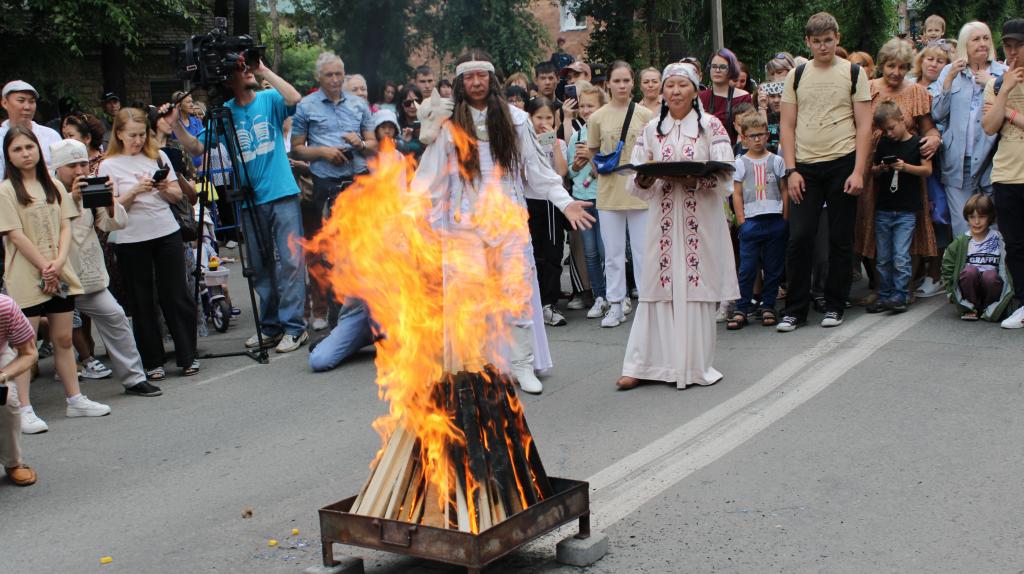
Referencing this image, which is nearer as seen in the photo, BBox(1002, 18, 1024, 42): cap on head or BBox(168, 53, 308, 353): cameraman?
BBox(1002, 18, 1024, 42): cap on head

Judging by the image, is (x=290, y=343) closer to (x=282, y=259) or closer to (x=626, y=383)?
(x=282, y=259)

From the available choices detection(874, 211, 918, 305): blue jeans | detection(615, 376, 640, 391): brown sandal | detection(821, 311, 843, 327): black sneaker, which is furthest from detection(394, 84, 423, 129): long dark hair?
detection(874, 211, 918, 305): blue jeans

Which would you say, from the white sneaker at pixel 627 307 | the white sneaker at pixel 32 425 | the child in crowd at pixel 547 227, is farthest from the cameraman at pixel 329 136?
the white sneaker at pixel 32 425

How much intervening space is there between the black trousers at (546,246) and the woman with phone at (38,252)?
4099 millimetres

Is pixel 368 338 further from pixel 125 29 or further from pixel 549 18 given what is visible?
pixel 549 18

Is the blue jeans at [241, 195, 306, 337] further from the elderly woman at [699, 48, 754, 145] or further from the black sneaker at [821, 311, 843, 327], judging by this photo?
the black sneaker at [821, 311, 843, 327]

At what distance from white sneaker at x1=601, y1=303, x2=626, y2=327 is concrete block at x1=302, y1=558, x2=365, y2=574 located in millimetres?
5581

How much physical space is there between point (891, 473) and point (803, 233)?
13.4ft

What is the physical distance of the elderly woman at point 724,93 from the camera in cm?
1112

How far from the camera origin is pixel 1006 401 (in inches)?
270

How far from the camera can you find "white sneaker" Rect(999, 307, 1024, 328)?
8.89m

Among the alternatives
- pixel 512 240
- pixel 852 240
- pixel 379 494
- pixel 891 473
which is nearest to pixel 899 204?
pixel 852 240

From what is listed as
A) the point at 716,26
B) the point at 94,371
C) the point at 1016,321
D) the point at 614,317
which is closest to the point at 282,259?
the point at 94,371

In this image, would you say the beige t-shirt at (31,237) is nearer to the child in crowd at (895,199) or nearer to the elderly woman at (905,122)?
the child in crowd at (895,199)
